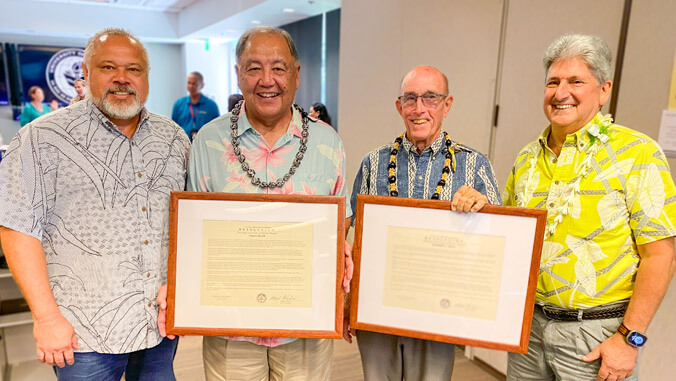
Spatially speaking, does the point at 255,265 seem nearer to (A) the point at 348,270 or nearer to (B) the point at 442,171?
(A) the point at 348,270

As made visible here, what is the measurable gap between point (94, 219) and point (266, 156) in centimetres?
59

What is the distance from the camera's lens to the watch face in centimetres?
132

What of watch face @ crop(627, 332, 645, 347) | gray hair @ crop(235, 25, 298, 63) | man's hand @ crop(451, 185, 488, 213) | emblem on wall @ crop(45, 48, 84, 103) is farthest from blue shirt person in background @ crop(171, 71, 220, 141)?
watch face @ crop(627, 332, 645, 347)

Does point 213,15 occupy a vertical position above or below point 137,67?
above

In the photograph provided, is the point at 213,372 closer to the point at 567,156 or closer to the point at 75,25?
the point at 567,156

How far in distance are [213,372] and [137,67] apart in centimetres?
112

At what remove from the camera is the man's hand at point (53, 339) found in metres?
1.35

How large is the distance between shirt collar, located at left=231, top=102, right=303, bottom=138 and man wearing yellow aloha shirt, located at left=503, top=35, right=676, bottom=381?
86 cm

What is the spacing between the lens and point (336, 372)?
2.91 m

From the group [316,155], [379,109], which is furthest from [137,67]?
[379,109]

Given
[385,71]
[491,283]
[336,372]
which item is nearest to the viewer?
[491,283]

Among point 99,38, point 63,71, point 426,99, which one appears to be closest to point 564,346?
point 426,99

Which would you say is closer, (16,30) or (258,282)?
(258,282)

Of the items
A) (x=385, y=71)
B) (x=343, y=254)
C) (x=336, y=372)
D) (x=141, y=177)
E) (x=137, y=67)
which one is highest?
(x=385, y=71)
